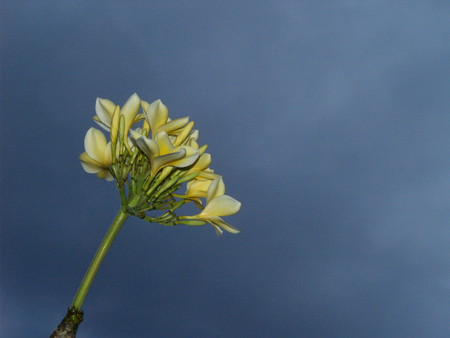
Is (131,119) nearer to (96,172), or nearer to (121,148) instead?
(121,148)

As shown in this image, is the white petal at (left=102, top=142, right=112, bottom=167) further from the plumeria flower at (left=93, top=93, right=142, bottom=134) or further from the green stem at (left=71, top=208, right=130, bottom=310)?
the green stem at (left=71, top=208, right=130, bottom=310)

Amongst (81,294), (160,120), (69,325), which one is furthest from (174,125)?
(69,325)

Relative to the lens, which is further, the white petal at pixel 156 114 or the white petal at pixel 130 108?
the white petal at pixel 130 108

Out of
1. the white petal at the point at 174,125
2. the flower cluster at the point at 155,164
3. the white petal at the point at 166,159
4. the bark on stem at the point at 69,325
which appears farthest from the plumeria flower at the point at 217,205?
the bark on stem at the point at 69,325

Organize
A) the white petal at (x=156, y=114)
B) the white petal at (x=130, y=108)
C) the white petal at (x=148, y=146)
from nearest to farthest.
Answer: the white petal at (x=148, y=146)
the white petal at (x=156, y=114)
the white petal at (x=130, y=108)

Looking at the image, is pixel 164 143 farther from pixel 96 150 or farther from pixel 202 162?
pixel 96 150

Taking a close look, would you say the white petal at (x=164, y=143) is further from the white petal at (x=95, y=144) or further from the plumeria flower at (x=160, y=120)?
the white petal at (x=95, y=144)

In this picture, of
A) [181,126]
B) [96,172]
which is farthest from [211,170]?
[96,172]
